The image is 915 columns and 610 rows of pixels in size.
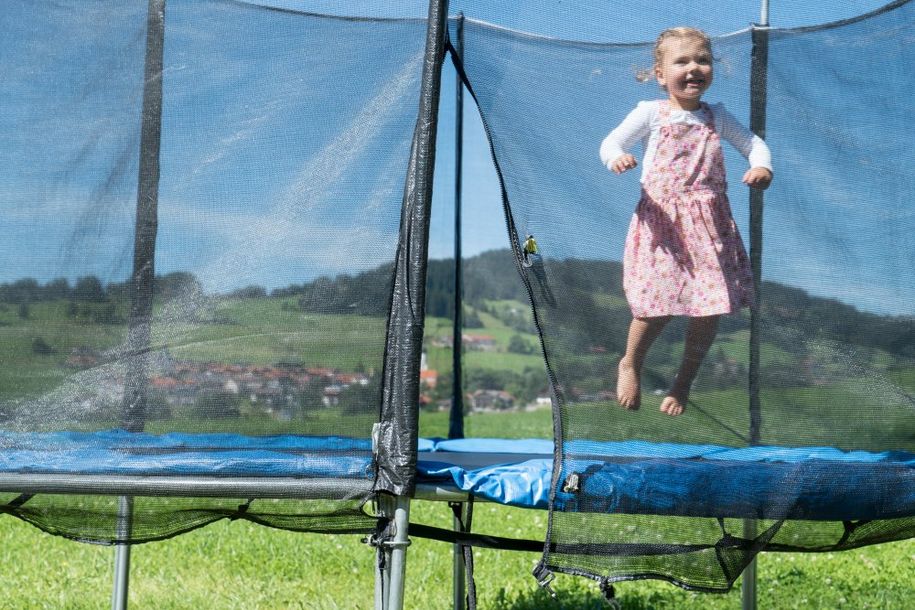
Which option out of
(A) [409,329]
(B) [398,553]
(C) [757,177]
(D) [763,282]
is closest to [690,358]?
(D) [763,282]

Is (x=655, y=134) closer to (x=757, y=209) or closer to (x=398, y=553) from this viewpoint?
(x=757, y=209)

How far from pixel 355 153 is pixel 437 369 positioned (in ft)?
5.25

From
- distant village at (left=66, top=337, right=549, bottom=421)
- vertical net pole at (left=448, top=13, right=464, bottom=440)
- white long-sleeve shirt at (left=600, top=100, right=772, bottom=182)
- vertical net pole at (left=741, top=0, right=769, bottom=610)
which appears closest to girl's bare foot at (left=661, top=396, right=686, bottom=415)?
vertical net pole at (left=741, top=0, right=769, bottom=610)

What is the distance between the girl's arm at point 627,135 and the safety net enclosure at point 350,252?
17 millimetres

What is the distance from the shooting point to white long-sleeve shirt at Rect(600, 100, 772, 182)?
165 cm

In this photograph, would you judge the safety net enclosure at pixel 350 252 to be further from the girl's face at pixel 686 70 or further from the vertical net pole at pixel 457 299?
the vertical net pole at pixel 457 299

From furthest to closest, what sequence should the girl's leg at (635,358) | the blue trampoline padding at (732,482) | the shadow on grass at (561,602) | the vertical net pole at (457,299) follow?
the vertical net pole at (457,299), the shadow on grass at (561,602), the girl's leg at (635,358), the blue trampoline padding at (732,482)

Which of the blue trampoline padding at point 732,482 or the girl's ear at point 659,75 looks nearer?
the blue trampoline padding at point 732,482

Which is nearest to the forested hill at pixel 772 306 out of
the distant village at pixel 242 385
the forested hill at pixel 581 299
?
the forested hill at pixel 581 299

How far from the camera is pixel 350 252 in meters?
1.71

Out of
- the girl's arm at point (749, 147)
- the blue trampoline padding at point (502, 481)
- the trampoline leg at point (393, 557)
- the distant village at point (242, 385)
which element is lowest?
the trampoline leg at point (393, 557)

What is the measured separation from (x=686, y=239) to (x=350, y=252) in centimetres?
57

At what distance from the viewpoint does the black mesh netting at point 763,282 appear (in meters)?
1.55

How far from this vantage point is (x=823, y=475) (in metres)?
1.56
